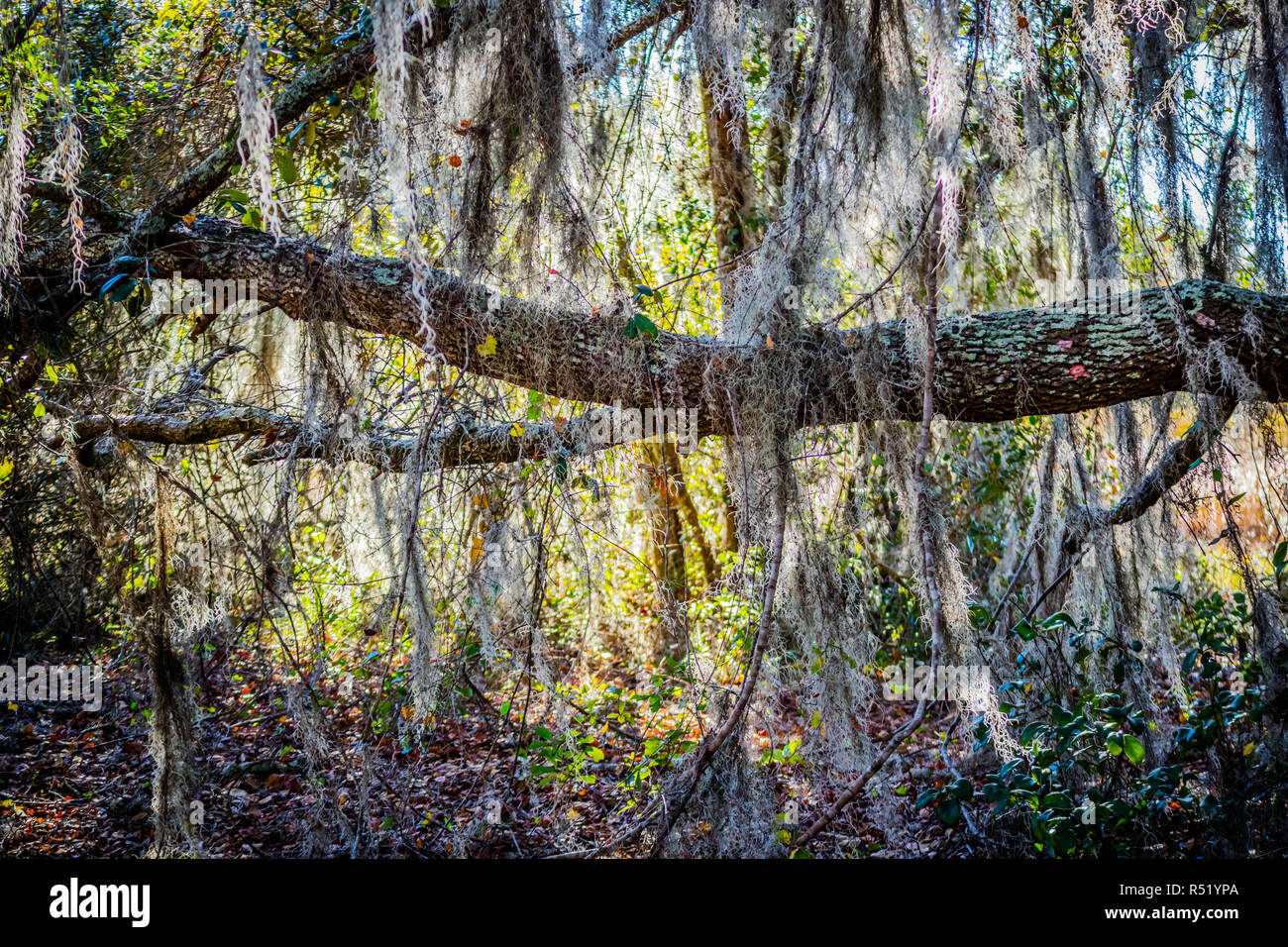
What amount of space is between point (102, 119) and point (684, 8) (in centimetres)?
236

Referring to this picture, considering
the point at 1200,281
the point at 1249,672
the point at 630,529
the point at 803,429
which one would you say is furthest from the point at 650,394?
the point at 630,529

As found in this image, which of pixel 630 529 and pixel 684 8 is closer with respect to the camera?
pixel 684 8

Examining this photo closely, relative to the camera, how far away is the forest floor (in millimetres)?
2982

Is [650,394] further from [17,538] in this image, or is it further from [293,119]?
[17,538]

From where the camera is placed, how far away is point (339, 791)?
319cm

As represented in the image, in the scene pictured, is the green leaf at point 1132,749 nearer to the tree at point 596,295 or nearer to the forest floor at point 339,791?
the tree at point 596,295

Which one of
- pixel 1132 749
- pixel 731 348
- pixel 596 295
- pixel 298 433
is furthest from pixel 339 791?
pixel 1132 749

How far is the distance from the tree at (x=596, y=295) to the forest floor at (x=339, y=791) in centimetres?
48

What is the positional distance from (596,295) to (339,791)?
6.70ft

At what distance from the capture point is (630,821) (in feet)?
10.6

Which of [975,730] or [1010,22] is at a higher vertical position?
[1010,22]

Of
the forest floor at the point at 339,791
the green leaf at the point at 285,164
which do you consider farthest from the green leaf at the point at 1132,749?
the green leaf at the point at 285,164

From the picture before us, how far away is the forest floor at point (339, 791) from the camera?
298 centimetres

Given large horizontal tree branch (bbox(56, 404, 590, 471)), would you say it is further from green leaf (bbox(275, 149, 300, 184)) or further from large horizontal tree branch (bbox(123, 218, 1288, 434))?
green leaf (bbox(275, 149, 300, 184))
